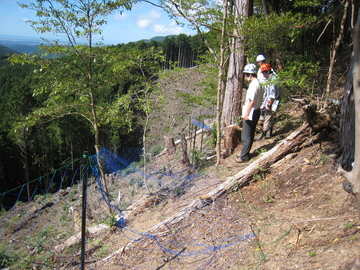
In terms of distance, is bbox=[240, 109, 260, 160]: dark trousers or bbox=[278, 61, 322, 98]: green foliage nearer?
bbox=[278, 61, 322, 98]: green foliage

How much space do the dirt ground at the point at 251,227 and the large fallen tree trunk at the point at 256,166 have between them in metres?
0.05

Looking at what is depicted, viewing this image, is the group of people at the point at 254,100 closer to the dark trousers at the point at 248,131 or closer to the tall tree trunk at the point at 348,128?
the dark trousers at the point at 248,131

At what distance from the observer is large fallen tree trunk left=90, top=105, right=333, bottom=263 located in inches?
152

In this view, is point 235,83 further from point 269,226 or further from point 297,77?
point 269,226

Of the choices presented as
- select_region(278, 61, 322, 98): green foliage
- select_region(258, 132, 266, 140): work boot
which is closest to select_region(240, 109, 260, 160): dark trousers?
select_region(278, 61, 322, 98): green foliage

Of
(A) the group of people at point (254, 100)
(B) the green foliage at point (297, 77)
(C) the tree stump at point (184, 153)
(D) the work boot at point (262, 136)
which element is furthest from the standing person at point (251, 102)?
(C) the tree stump at point (184, 153)

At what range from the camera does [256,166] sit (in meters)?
4.26

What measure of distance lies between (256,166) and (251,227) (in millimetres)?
1193

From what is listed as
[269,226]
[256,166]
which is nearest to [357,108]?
[269,226]

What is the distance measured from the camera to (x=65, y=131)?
20188 millimetres

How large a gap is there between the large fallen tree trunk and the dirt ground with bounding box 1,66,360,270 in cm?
5

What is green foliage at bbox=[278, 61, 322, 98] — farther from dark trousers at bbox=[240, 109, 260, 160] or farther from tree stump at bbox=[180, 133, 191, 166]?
tree stump at bbox=[180, 133, 191, 166]

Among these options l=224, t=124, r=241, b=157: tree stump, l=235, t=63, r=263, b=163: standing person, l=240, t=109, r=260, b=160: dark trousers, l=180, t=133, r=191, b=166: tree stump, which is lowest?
l=180, t=133, r=191, b=166: tree stump

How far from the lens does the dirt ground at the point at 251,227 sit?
2.66m
